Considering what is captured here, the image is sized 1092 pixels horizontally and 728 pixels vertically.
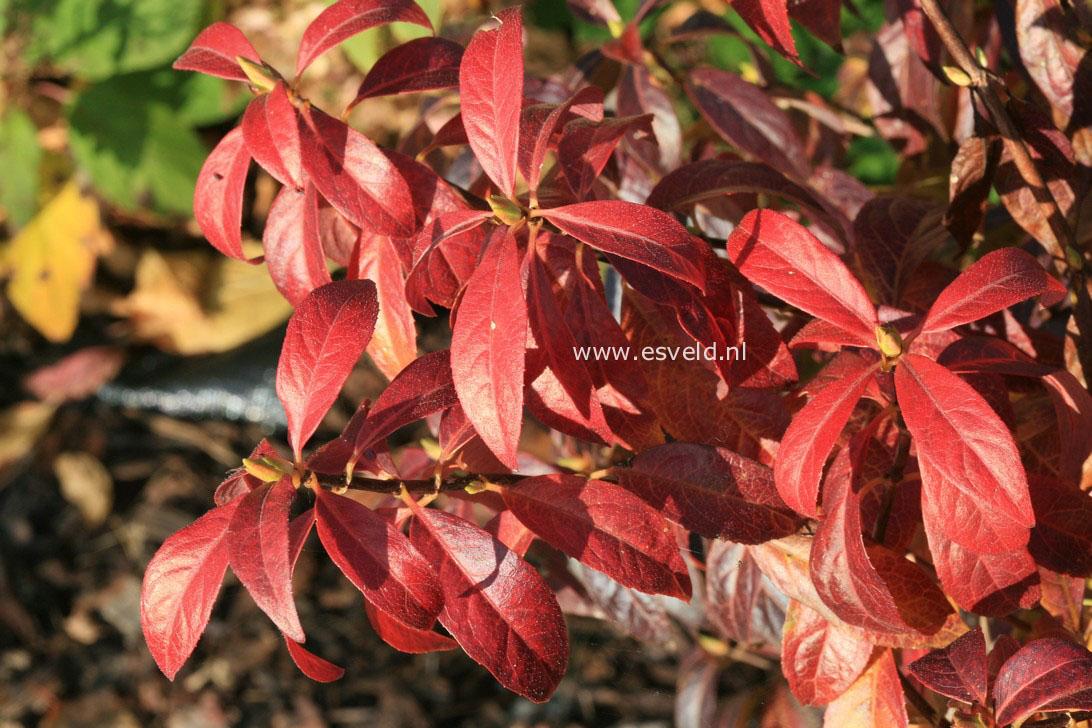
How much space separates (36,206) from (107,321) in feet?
1.15

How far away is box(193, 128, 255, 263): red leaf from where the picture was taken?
78 cm

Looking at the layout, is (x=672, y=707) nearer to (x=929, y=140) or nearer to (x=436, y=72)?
(x=929, y=140)

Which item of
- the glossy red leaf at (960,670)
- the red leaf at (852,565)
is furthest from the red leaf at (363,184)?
the glossy red leaf at (960,670)

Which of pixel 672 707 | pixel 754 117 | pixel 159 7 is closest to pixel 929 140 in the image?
pixel 754 117

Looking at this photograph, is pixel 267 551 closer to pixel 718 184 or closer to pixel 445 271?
pixel 445 271

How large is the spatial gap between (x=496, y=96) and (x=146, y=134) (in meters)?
2.02

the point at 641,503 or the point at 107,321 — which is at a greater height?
the point at 641,503

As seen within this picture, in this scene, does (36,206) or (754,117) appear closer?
(754,117)

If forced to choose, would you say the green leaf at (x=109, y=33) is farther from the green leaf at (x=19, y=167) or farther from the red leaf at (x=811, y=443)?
the red leaf at (x=811, y=443)

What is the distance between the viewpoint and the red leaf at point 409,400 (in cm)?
67

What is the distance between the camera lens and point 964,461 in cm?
58

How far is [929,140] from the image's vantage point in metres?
1.21

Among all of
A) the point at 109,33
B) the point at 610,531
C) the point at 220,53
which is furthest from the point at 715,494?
the point at 109,33

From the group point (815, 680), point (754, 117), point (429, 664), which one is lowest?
point (429, 664)
